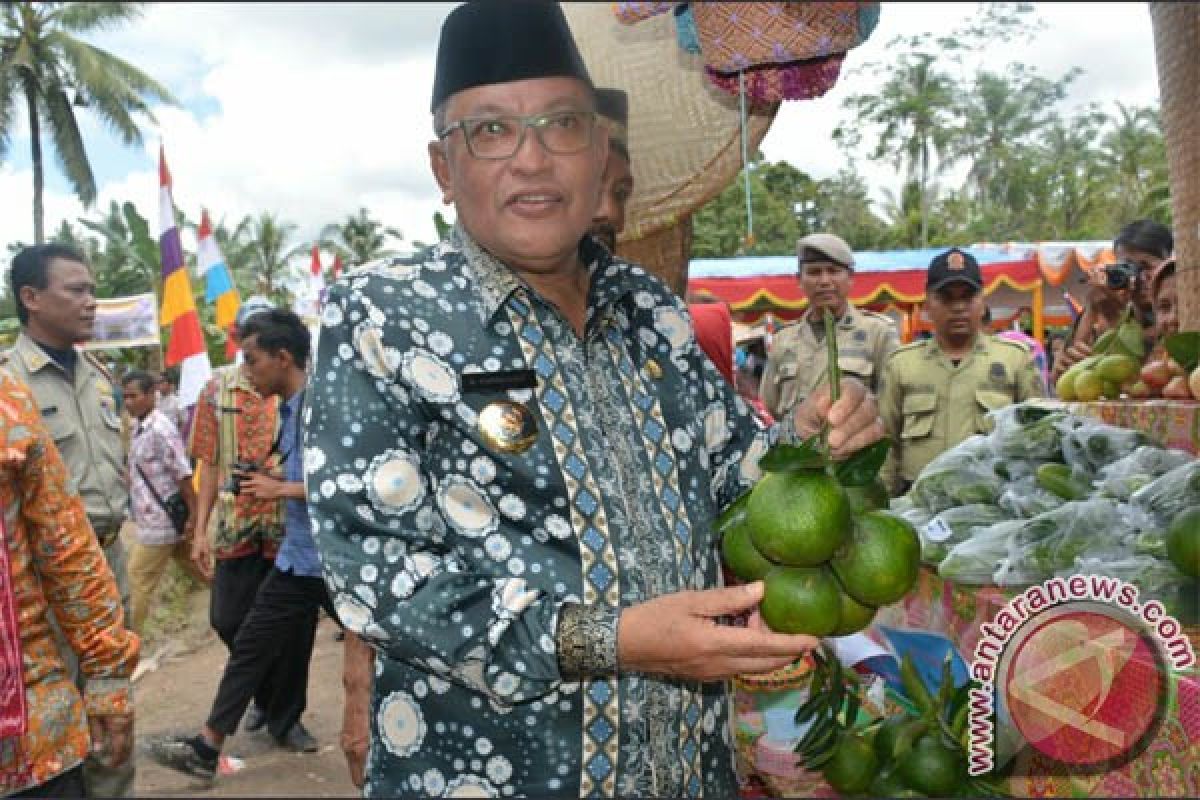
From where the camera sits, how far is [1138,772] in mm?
1698

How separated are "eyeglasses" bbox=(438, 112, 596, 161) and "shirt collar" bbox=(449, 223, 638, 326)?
0.50 ft

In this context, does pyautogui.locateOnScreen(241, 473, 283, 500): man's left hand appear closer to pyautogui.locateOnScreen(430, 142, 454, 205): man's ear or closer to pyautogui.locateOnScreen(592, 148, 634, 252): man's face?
pyautogui.locateOnScreen(592, 148, 634, 252): man's face

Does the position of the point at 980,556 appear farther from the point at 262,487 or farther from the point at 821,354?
the point at 262,487

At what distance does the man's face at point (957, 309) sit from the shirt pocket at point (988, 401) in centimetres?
33

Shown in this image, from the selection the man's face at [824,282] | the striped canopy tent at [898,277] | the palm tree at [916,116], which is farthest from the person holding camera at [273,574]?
the palm tree at [916,116]

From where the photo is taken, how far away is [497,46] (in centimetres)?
146

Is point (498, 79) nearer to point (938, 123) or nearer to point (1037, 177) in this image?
point (1037, 177)

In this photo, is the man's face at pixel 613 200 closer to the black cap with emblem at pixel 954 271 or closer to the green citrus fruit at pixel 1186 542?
the green citrus fruit at pixel 1186 542

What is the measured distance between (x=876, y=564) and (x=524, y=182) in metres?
0.77

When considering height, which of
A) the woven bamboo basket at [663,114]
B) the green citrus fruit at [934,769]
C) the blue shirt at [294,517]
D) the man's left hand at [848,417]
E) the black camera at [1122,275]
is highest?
the woven bamboo basket at [663,114]

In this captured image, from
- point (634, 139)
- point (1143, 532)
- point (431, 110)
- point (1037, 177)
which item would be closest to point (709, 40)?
point (634, 139)

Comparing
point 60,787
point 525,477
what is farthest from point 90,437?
point 525,477

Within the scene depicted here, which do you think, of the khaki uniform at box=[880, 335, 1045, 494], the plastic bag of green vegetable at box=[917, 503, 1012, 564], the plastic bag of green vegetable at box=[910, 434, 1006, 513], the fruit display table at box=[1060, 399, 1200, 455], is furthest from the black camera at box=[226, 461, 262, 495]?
the fruit display table at box=[1060, 399, 1200, 455]

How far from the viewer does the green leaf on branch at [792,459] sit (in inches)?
47.8
